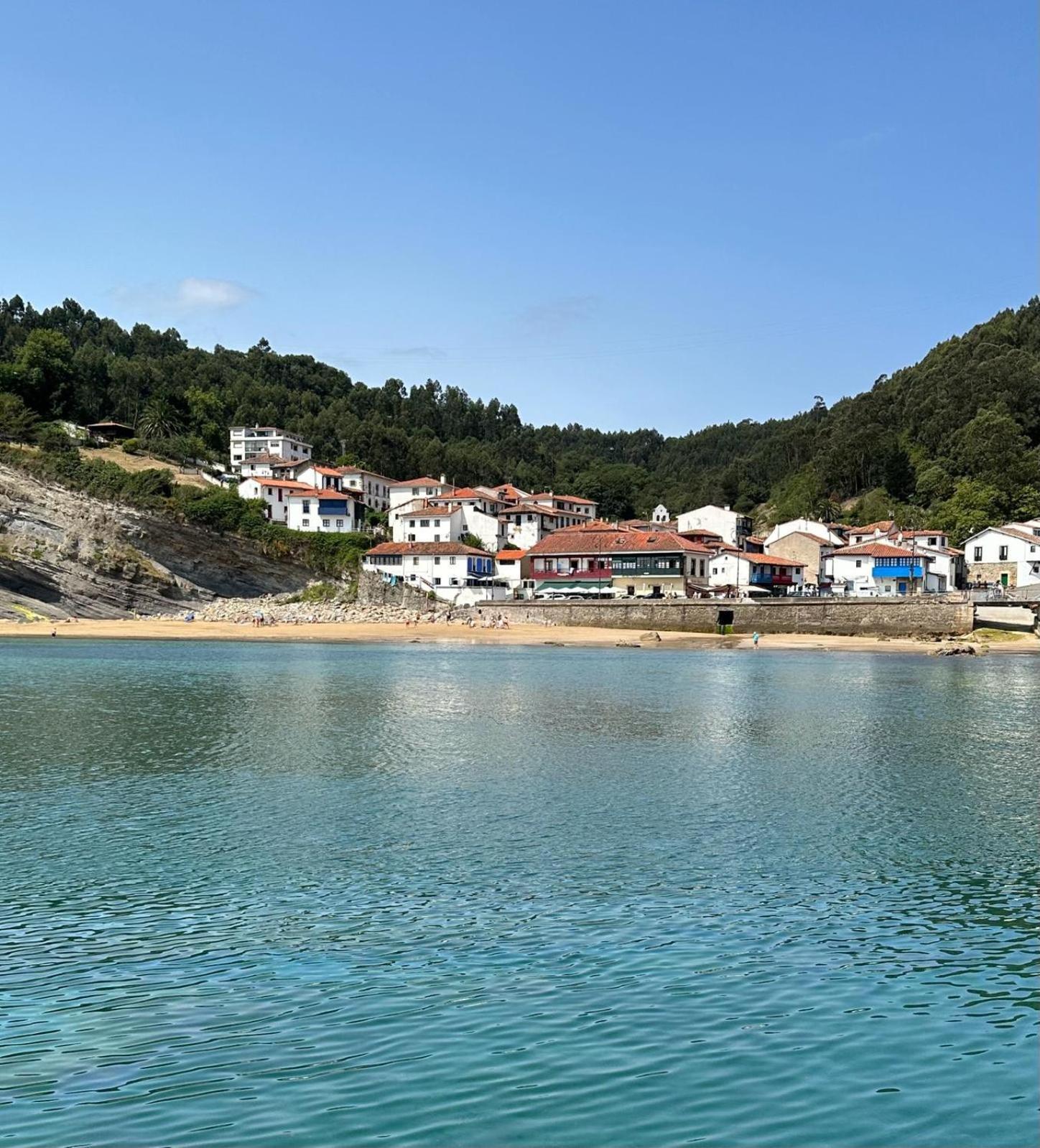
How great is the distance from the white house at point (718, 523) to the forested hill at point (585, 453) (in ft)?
52.3

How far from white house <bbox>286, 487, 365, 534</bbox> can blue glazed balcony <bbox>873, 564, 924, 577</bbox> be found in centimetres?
5361

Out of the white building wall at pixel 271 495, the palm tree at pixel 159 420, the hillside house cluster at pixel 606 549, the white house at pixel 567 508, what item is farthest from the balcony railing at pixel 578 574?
the palm tree at pixel 159 420

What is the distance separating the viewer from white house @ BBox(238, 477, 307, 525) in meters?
105

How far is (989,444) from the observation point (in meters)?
112

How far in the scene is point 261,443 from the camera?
12825 cm

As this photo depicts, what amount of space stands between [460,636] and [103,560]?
3029cm

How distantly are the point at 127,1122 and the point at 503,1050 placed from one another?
3213mm

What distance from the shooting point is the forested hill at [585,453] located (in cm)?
11456

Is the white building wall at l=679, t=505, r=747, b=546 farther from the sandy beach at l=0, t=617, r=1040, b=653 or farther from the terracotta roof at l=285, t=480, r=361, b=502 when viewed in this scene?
the terracotta roof at l=285, t=480, r=361, b=502

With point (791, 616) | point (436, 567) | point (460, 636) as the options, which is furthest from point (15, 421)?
point (791, 616)


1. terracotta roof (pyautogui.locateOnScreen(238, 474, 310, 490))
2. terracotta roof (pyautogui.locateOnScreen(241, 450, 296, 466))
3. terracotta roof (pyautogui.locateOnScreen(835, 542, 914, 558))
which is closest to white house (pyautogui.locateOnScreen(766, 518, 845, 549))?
terracotta roof (pyautogui.locateOnScreen(835, 542, 914, 558))

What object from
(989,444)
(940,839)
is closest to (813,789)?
(940,839)

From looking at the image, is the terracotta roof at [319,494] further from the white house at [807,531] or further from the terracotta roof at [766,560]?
the white house at [807,531]

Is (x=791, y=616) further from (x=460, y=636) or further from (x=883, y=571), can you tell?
(x=460, y=636)
